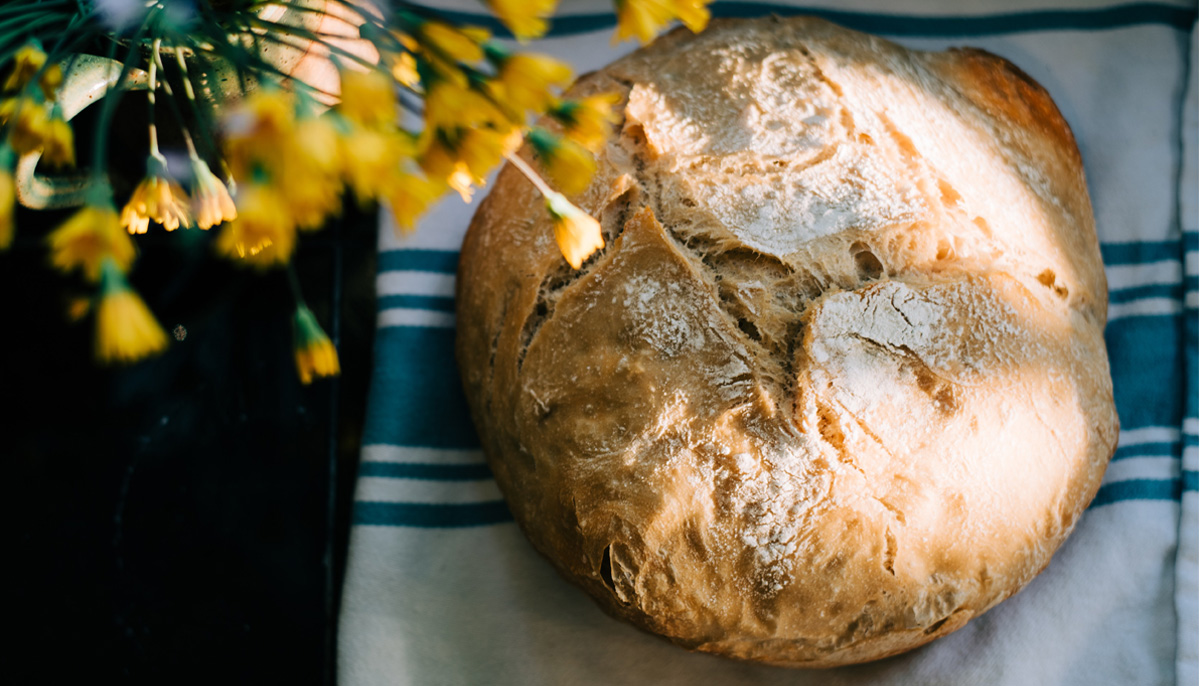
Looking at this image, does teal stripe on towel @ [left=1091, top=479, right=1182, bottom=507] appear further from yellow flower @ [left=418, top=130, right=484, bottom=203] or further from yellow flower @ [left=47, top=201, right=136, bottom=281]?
yellow flower @ [left=47, top=201, right=136, bottom=281]

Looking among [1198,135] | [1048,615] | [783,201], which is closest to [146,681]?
[783,201]

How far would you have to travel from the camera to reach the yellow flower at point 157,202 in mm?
497

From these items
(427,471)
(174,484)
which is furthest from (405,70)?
(174,484)

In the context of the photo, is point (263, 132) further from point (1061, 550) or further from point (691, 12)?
point (1061, 550)

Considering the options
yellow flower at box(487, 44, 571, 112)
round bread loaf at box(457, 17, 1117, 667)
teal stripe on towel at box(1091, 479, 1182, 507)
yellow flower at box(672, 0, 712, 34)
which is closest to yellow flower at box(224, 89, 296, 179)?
yellow flower at box(487, 44, 571, 112)

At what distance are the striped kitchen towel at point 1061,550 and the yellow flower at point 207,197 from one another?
1.44 feet

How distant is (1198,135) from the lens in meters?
1.00

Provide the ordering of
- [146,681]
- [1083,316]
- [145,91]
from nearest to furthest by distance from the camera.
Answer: [145,91] < [1083,316] < [146,681]

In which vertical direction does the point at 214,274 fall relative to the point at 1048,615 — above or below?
above

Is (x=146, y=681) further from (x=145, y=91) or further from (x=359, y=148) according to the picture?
(x=359, y=148)

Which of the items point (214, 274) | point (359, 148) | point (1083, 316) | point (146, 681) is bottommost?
point (146, 681)

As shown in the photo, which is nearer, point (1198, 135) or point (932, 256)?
point (932, 256)

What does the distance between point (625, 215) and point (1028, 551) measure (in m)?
0.50

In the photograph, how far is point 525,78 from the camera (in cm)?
42
